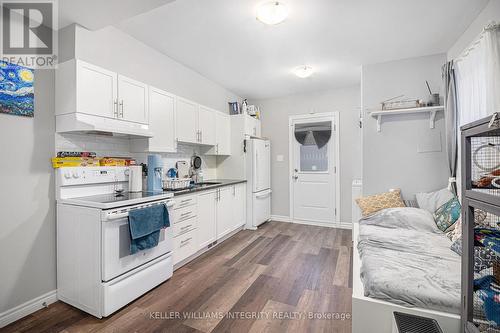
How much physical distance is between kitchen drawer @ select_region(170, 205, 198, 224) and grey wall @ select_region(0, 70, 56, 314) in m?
1.07

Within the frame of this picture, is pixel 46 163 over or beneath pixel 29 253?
over

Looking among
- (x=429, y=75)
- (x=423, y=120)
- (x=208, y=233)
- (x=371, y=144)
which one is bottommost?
(x=208, y=233)

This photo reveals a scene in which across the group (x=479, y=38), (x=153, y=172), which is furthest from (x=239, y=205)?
(x=479, y=38)

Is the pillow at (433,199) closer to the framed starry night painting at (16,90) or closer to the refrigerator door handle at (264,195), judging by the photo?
the refrigerator door handle at (264,195)

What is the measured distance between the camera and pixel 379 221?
8.36ft

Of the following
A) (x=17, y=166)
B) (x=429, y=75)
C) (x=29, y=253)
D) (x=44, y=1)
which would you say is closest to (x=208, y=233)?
(x=29, y=253)

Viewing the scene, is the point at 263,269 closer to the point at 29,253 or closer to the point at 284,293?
the point at 284,293

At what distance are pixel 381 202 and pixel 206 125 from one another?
2.73 metres

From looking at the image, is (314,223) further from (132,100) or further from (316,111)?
(132,100)

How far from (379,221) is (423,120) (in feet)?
5.39

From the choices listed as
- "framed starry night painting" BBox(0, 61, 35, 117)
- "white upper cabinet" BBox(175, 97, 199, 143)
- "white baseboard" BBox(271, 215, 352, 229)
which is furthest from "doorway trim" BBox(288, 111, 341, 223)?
"framed starry night painting" BBox(0, 61, 35, 117)

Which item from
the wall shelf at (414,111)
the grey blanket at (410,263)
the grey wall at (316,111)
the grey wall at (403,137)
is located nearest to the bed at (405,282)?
the grey blanket at (410,263)

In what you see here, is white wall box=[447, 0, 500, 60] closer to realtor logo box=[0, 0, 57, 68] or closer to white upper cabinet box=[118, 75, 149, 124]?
white upper cabinet box=[118, 75, 149, 124]

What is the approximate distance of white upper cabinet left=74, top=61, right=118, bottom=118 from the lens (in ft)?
6.62
